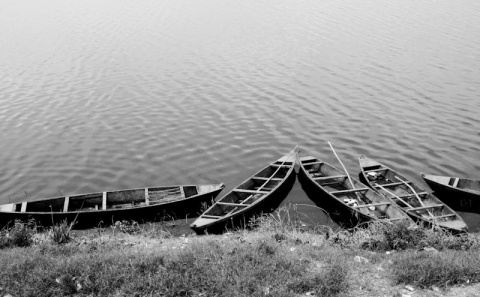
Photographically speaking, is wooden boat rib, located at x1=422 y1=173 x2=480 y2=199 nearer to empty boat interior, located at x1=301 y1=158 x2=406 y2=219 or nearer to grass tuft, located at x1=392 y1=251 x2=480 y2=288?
empty boat interior, located at x1=301 y1=158 x2=406 y2=219

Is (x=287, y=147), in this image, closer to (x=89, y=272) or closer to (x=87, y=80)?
(x=89, y=272)

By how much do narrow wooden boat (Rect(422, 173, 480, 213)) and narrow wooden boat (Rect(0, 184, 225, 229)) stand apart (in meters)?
8.21

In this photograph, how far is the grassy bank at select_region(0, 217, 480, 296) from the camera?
9.94m

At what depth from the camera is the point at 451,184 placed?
17.5 meters

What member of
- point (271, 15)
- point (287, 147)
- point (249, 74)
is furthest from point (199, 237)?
point (271, 15)

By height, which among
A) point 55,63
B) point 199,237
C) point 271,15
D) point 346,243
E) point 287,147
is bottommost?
point 199,237

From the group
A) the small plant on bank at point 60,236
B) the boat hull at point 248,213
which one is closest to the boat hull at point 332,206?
the boat hull at point 248,213

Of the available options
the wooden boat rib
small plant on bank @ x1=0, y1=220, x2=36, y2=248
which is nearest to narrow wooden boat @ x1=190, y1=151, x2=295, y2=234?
small plant on bank @ x1=0, y1=220, x2=36, y2=248

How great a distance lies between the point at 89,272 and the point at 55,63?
2872cm

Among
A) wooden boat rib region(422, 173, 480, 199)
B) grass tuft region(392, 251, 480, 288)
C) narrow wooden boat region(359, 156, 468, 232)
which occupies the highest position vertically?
wooden boat rib region(422, 173, 480, 199)

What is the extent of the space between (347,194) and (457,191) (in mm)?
3883

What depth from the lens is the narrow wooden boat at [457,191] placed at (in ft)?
53.8

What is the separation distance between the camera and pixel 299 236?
44.3ft

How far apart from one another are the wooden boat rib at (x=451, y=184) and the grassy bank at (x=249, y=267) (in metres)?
4.16
